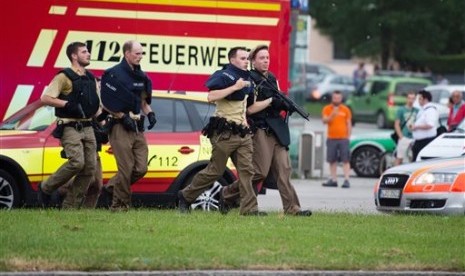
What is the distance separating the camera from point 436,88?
3716 centimetres

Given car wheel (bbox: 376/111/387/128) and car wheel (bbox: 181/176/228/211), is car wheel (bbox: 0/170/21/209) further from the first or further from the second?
car wheel (bbox: 376/111/387/128)

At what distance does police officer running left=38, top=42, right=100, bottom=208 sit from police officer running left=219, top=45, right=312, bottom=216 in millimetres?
1575

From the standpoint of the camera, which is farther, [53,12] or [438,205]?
[53,12]

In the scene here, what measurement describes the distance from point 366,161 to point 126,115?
1266cm

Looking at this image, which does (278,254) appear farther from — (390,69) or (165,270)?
(390,69)

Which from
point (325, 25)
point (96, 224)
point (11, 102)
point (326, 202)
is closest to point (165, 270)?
point (96, 224)

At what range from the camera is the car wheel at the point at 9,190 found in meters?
14.4

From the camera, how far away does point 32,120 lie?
583 inches

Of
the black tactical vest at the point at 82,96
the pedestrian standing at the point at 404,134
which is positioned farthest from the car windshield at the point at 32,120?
the pedestrian standing at the point at 404,134

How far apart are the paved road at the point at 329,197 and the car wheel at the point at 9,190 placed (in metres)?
3.29

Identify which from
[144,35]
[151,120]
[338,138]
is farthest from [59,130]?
[338,138]

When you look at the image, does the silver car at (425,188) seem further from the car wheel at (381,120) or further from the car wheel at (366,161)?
the car wheel at (381,120)

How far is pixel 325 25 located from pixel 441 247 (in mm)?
41075

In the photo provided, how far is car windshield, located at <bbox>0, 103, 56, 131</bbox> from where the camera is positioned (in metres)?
14.7
